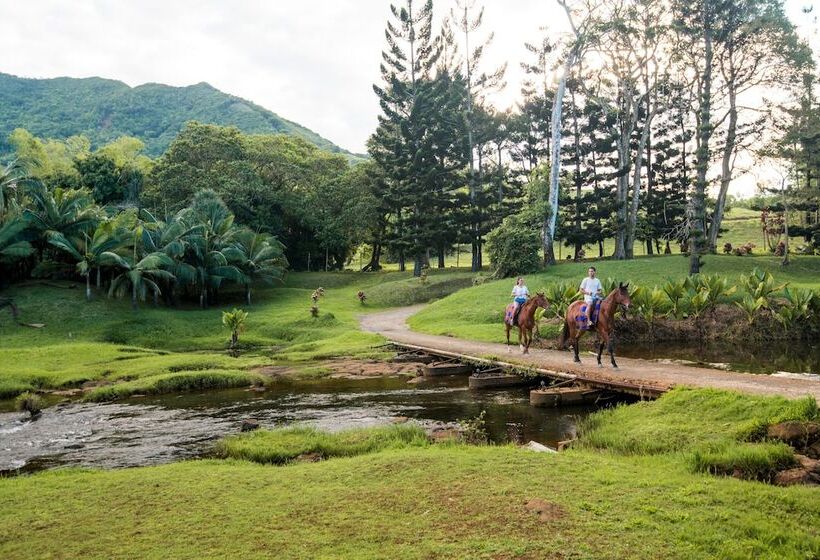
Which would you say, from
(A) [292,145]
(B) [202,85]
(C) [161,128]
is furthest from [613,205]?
(B) [202,85]

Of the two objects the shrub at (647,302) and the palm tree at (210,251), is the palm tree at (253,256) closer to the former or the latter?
the palm tree at (210,251)

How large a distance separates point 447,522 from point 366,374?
38.4 ft

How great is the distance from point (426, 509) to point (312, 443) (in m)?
Answer: 3.83

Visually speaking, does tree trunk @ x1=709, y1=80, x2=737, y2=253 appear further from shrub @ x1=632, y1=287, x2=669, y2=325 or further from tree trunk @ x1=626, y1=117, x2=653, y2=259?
shrub @ x1=632, y1=287, x2=669, y2=325

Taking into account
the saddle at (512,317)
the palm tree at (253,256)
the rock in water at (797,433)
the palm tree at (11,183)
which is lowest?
the rock in water at (797,433)

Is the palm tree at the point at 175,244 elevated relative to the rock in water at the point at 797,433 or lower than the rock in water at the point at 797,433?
elevated

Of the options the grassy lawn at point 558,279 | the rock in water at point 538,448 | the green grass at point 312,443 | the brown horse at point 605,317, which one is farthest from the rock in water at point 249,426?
the grassy lawn at point 558,279

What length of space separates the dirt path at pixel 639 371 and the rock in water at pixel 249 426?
7.18 meters

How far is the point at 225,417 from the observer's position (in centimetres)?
1211

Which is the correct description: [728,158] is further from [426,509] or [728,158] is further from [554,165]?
[426,509]

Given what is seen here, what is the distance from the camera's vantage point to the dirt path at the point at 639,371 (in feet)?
34.2

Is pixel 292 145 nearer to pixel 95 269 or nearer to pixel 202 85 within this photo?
pixel 95 269

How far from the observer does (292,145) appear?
55.3 meters

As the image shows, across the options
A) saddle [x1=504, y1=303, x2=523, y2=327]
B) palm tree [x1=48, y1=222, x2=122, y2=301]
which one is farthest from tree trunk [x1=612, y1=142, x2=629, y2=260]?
palm tree [x1=48, y1=222, x2=122, y2=301]
